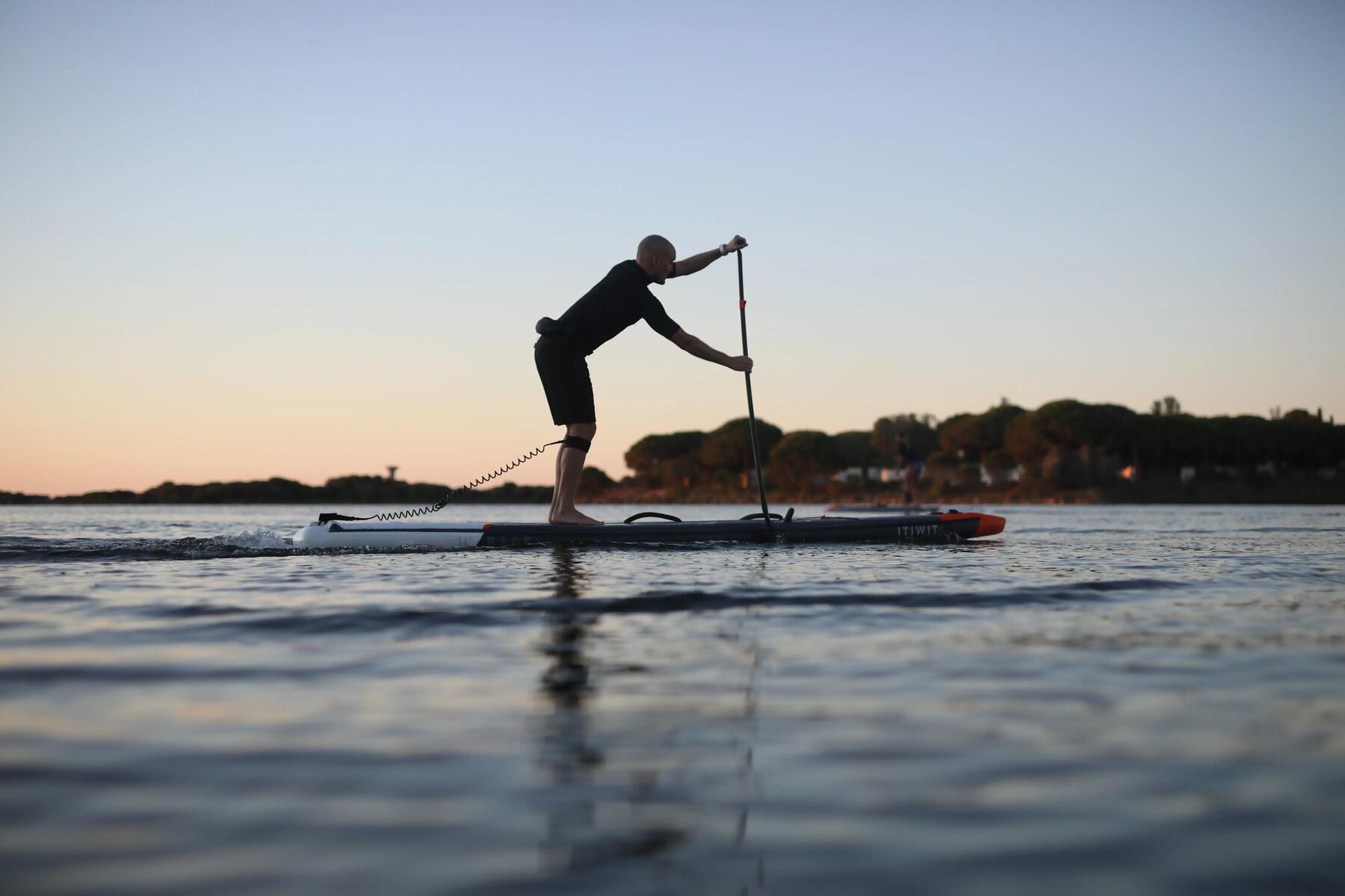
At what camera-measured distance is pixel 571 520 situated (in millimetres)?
10148

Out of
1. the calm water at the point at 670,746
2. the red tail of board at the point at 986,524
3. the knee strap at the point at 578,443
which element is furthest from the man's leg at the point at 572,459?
the red tail of board at the point at 986,524

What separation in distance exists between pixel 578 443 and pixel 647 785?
25.2 feet

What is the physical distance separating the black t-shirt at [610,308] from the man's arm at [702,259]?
463 millimetres

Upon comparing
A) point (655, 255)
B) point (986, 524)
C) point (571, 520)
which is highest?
point (655, 255)

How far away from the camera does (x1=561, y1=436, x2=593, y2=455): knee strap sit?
9891mm

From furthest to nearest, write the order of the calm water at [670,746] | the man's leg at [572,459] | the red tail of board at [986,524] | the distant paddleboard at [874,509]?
1. the distant paddleboard at [874,509]
2. the red tail of board at [986,524]
3. the man's leg at [572,459]
4. the calm water at [670,746]

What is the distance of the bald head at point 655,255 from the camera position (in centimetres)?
1000

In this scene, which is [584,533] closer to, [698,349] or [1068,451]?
[698,349]

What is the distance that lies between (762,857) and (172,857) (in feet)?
3.44

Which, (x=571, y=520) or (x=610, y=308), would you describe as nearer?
(x=610, y=308)

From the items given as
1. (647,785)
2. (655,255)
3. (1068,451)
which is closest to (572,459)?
(655,255)

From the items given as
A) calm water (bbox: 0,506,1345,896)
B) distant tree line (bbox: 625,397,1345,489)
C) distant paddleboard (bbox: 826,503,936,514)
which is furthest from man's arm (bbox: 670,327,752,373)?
distant tree line (bbox: 625,397,1345,489)

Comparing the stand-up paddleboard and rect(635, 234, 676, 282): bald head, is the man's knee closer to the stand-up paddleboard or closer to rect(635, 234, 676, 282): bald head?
the stand-up paddleboard

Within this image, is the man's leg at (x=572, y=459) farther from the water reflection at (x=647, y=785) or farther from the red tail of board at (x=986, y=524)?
the water reflection at (x=647, y=785)
